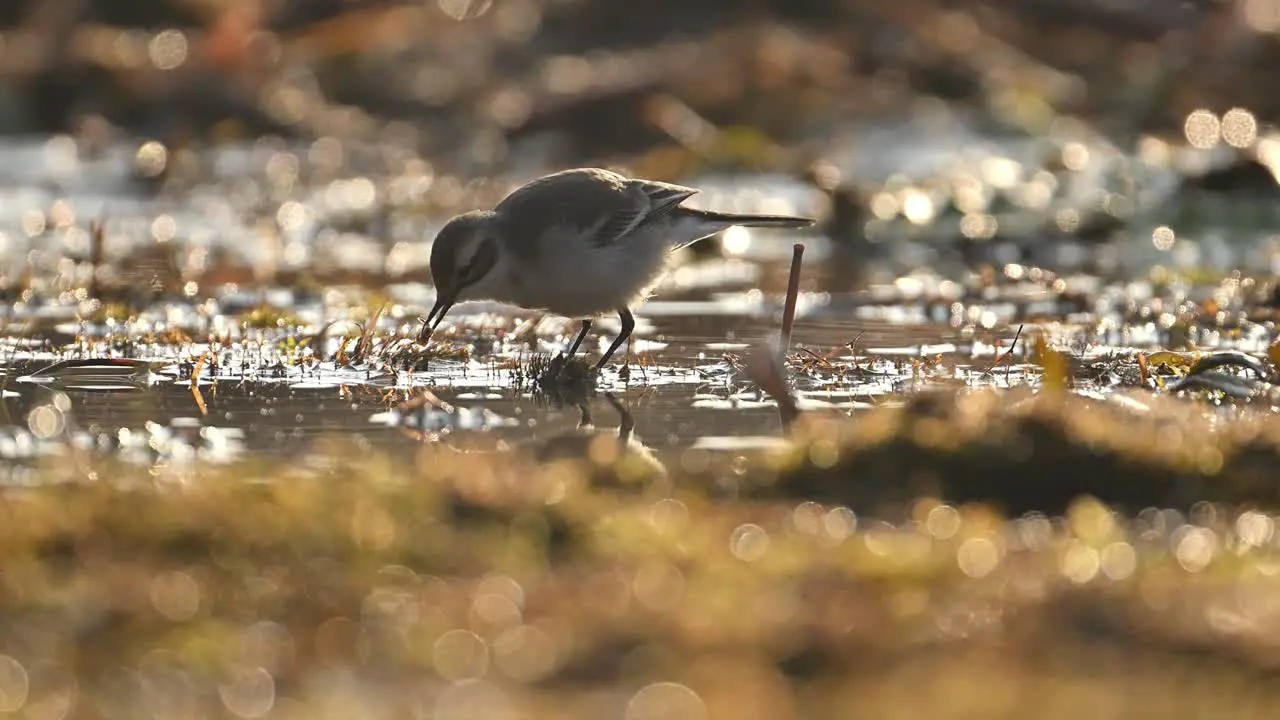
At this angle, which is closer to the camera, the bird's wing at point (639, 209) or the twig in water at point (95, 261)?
the bird's wing at point (639, 209)

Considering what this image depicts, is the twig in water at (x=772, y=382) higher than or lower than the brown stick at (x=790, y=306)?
lower

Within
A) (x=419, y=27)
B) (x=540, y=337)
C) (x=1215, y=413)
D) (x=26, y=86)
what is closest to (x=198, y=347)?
(x=540, y=337)

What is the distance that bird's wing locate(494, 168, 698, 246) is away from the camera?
884cm

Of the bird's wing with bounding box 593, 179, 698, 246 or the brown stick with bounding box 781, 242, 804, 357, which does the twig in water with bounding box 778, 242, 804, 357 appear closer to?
the brown stick with bounding box 781, 242, 804, 357

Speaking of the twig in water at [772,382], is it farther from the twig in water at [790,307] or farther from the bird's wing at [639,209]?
the bird's wing at [639,209]

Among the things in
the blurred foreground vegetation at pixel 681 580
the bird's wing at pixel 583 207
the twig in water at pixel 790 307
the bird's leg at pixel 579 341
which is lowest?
the blurred foreground vegetation at pixel 681 580

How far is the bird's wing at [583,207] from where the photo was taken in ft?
29.0

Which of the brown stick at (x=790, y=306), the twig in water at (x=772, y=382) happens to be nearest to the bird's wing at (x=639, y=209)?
the brown stick at (x=790, y=306)

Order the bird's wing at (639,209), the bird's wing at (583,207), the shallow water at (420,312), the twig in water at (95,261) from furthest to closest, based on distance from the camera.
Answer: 1. the twig in water at (95,261)
2. the bird's wing at (639,209)
3. the bird's wing at (583,207)
4. the shallow water at (420,312)

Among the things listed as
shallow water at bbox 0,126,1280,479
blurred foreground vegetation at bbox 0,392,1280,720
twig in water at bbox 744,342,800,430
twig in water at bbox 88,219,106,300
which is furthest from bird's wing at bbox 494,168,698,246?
blurred foreground vegetation at bbox 0,392,1280,720

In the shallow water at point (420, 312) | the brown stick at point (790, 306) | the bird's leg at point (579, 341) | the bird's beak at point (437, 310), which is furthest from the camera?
the bird's beak at point (437, 310)

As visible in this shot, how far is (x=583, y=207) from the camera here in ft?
29.6

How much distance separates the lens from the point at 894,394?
25.5ft

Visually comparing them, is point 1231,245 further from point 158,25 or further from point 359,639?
point 158,25
